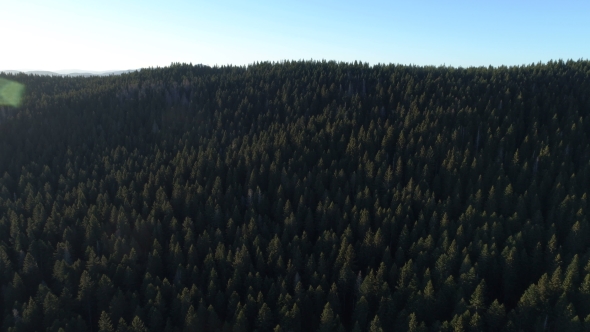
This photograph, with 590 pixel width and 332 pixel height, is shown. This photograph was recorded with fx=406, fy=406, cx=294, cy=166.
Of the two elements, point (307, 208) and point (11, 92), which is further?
point (11, 92)

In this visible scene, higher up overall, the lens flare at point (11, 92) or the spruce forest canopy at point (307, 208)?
the lens flare at point (11, 92)

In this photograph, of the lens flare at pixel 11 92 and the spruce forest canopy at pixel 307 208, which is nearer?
the spruce forest canopy at pixel 307 208

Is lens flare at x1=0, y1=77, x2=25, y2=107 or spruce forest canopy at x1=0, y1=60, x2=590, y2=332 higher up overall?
lens flare at x1=0, y1=77, x2=25, y2=107

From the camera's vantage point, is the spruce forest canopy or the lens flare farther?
the lens flare

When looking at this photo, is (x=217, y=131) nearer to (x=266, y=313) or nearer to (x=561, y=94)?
(x=266, y=313)
